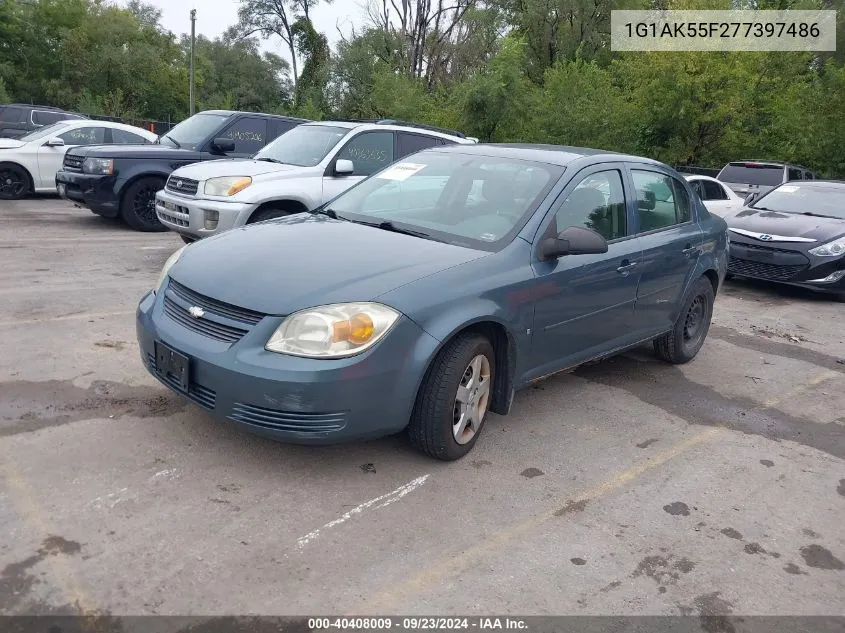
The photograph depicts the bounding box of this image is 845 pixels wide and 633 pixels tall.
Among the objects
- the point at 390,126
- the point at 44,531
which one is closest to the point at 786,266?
the point at 390,126

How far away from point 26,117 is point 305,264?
15.4m

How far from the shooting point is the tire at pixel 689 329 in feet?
19.3

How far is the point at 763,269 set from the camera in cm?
944

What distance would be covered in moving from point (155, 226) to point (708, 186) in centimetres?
892

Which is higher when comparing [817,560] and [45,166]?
[45,166]

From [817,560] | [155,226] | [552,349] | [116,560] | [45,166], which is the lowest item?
[817,560]

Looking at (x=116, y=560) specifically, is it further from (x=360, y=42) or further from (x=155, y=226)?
(x=360, y=42)

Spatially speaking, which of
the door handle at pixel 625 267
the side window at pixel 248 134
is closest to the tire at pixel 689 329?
the door handle at pixel 625 267

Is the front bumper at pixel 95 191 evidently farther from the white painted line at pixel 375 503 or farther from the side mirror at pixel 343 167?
the white painted line at pixel 375 503

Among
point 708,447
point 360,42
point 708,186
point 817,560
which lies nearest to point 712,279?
point 708,447

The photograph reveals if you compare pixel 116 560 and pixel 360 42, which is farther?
pixel 360 42

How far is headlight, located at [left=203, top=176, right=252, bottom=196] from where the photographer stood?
26.0ft

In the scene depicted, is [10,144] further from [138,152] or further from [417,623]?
[417,623]

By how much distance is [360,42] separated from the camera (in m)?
42.4
